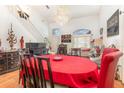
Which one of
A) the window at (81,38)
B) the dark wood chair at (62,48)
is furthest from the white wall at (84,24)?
the dark wood chair at (62,48)

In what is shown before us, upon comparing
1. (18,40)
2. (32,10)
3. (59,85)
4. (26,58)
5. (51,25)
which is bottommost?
(59,85)

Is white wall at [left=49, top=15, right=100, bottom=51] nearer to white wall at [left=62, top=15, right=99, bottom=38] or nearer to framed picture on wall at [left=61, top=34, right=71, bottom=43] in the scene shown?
white wall at [left=62, top=15, right=99, bottom=38]

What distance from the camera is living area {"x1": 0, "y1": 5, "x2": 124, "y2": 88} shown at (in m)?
1.33

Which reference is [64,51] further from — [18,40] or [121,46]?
[121,46]

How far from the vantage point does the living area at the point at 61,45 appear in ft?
4.38

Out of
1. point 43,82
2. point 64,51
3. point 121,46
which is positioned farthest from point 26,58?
point 64,51

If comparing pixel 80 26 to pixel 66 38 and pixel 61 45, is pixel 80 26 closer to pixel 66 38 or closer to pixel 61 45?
pixel 66 38

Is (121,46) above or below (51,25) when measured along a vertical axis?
below

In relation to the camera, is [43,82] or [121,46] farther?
[121,46]

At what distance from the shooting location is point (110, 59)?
87 cm

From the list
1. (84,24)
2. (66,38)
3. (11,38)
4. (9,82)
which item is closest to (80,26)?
(84,24)

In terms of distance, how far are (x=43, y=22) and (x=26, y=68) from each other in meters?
5.79
